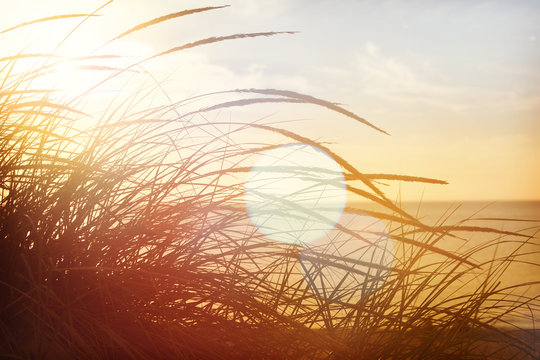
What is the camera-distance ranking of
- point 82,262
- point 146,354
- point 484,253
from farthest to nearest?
1. point 484,253
2. point 82,262
3. point 146,354

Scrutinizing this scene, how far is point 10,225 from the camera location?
1071 millimetres

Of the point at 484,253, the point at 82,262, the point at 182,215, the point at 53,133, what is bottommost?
the point at 82,262

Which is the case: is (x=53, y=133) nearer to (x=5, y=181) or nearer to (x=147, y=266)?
(x=5, y=181)

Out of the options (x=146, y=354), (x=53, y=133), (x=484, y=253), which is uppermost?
(x=484, y=253)

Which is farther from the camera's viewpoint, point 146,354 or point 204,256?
point 204,256

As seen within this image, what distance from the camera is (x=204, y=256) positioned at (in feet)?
Result: 3.57

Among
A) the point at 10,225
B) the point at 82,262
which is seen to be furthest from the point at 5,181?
the point at 82,262

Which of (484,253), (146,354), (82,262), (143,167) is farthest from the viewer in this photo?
(484,253)

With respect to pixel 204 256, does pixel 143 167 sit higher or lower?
higher

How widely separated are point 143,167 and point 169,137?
0.35 feet

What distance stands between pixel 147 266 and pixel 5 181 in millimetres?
379

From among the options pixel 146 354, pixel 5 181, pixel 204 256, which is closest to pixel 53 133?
pixel 5 181

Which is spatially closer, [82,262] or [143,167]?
[82,262]

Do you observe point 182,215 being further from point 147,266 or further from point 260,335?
point 260,335
